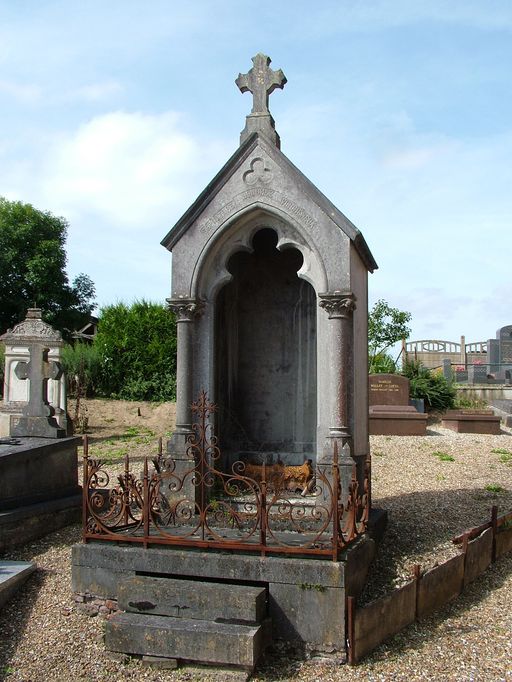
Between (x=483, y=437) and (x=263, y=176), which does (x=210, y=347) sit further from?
(x=483, y=437)

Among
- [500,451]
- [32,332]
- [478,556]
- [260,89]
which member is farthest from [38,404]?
[500,451]

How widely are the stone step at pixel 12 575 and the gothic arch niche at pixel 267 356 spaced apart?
8.68 feet

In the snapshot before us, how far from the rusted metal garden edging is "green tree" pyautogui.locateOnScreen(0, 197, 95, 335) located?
27.7 meters

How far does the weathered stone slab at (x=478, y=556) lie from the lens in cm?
662

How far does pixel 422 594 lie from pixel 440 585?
0.40m

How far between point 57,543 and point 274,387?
3.19m

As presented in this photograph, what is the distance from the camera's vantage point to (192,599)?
521cm

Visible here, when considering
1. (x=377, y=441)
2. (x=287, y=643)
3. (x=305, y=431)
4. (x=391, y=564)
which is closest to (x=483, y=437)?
(x=377, y=441)

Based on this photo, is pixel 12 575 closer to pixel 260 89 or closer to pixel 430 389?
pixel 260 89

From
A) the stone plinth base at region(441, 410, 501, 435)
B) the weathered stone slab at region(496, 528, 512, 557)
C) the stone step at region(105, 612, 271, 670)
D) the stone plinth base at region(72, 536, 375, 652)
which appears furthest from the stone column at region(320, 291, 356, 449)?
the stone plinth base at region(441, 410, 501, 435)

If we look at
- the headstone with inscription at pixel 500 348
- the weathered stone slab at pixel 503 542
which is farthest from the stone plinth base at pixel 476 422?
the headstone with inscription at pixel 500 348

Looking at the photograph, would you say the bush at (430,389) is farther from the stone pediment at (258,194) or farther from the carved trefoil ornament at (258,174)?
the carved trefoil ornament at (258,174)

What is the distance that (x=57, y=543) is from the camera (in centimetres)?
775

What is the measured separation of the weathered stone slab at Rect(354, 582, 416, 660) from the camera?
16.6ft
